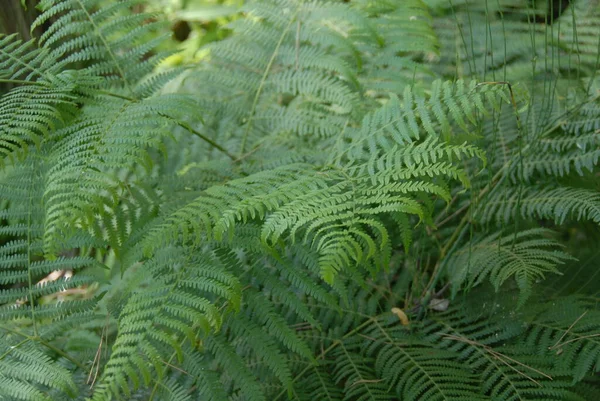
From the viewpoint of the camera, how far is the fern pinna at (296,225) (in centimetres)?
117

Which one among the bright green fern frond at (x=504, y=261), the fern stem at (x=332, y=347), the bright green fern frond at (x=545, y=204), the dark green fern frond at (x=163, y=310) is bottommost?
the fern stem at (x=332, y=347)

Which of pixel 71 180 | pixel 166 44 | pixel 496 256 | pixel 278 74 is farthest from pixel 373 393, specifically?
pixel 166 44

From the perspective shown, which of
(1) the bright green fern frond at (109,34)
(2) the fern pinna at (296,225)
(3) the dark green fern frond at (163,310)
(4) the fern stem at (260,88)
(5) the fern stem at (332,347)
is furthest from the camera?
(4) the fern stem at (260,88)

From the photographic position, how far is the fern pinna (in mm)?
1175

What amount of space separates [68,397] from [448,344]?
940 mm

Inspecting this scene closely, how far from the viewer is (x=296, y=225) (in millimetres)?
1057

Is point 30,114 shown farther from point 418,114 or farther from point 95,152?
point 418,114

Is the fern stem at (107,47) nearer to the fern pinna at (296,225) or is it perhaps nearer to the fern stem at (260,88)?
the fern pinna at (296,225)

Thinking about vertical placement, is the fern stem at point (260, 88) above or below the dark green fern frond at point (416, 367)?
above

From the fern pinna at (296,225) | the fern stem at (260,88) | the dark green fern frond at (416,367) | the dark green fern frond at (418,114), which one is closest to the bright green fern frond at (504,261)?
the fern pinna at (296,225)

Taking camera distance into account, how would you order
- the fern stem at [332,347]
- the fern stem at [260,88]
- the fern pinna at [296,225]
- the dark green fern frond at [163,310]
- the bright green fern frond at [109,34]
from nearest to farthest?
1. the dark green fern frond at [163,310]
2. the fern pinna at [296,225]
3. the fern stem at [332,347]
4. the bright green fern frond at [109,34]
5. the fern stem at [260,88]

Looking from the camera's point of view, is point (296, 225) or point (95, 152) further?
point (95, 152)

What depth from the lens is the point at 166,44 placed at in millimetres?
3533

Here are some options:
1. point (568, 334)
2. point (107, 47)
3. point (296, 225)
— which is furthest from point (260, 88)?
point (568, 334)
